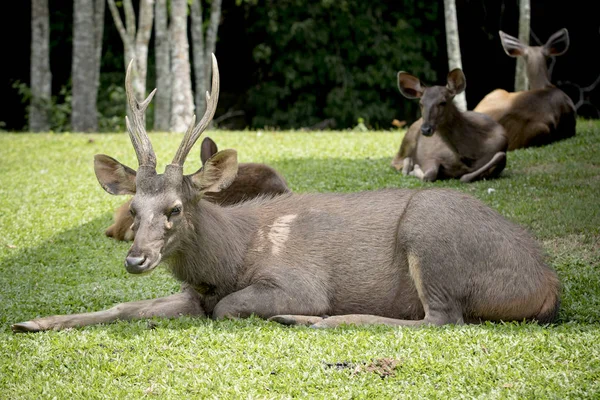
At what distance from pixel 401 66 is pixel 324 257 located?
62.2 ft

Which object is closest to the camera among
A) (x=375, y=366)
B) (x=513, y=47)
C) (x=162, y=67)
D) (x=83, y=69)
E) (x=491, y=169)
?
(x=375, y=366)

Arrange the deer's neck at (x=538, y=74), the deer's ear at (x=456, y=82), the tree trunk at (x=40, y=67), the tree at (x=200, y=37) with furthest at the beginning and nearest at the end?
the tree at (x=200, y=37) → the tree trunk at (x=40, y=67) → the deer's neck at (x=538, y=74) → the deer's ear at (x=456, y=82)

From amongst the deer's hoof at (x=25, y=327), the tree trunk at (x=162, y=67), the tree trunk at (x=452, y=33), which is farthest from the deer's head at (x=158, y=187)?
the tree trunk at (x=162, y=67)

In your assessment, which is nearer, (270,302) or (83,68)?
(270,302)

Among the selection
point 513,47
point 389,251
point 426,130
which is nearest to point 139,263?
point 389,251

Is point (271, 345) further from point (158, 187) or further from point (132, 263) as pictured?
point (158, 187)

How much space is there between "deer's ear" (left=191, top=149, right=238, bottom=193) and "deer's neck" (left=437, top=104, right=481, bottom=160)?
577 cm

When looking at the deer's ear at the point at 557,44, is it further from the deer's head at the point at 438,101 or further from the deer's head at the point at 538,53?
the deer's head at the point at 438,101

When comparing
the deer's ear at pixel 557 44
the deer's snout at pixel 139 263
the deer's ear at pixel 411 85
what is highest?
the deer's ear at pixel 557 44

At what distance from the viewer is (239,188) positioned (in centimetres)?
933

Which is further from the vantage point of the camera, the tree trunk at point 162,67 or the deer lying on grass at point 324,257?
the tree trunk at point 162,67

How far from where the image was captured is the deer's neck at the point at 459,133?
11.7 metres

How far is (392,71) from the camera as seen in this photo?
25.1 meters

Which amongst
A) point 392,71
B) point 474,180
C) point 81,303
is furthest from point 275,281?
point 392,71
